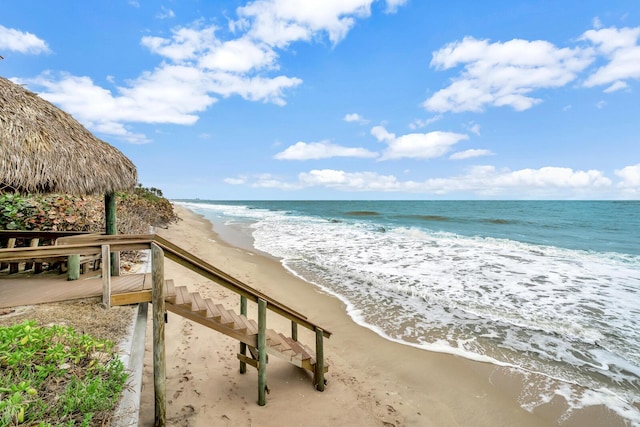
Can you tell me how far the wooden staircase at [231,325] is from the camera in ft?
13.6

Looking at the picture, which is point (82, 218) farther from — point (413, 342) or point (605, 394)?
point (605, 394)

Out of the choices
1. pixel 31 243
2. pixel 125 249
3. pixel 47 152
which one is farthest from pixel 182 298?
pixel 31 243

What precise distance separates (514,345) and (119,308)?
24.6ft

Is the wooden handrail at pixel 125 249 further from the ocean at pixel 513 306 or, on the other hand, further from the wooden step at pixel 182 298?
the ocean at pixel 513 306

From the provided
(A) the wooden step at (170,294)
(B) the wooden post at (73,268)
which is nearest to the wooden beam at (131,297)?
(A) the wooden step at (170,294)

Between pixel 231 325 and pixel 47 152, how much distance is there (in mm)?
4229

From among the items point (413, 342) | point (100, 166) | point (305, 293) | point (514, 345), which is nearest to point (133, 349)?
point (100, 166)

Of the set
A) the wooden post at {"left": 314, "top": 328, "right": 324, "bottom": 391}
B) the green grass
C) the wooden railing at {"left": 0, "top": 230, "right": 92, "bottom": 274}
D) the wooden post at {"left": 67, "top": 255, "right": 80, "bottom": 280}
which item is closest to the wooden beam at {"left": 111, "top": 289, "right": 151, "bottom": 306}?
the green grass

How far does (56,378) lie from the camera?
9.51 feet

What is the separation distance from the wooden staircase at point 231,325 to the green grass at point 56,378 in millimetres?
870

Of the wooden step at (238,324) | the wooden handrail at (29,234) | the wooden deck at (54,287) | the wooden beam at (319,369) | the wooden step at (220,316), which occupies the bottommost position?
the wooden beam at (319,369)

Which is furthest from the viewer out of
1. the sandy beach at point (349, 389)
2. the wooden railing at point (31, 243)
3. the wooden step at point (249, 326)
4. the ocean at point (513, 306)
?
the wooden railing at point (31, 243)

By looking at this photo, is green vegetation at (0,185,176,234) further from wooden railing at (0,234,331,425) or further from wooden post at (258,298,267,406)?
wooden post at (258,298,267,406)

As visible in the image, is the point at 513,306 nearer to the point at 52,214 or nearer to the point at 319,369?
the point at 319,369
